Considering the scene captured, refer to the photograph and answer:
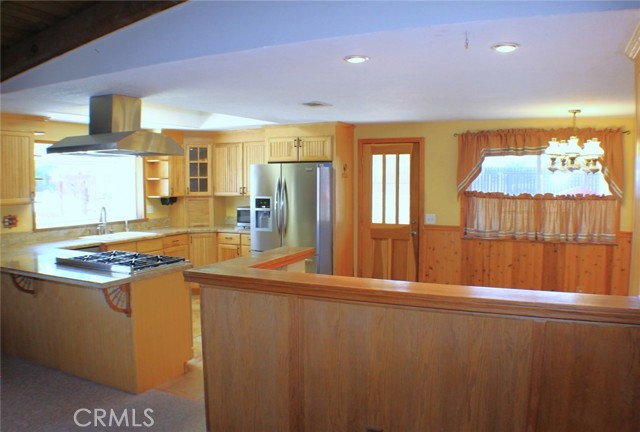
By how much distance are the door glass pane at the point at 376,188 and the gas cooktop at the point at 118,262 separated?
8.92 feet

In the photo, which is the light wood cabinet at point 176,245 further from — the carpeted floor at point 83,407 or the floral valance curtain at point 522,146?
the floral valance curtain at point 522,146

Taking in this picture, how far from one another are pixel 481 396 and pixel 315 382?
2.39 feet

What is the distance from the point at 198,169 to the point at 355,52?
14.2 feet

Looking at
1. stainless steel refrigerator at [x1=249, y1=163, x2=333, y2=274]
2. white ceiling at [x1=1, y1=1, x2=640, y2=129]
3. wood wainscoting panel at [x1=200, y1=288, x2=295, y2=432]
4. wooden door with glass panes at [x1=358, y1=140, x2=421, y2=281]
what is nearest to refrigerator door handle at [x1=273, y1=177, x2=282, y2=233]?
stainless steel refrigerator at [x1=249, y1=163, x2=333, y2=274]

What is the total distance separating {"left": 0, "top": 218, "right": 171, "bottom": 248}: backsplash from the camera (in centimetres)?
452

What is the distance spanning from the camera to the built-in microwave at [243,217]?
607cm

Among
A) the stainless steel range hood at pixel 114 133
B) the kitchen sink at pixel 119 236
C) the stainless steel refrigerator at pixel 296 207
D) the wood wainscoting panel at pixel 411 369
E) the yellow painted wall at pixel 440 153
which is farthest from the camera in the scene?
the yellow painted wall at pixel 440 153

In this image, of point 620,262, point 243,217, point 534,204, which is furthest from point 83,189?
point 620,262

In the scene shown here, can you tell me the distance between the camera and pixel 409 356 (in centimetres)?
190

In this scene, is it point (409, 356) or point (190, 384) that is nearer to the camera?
point (409, 356)

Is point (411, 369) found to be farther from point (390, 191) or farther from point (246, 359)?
point (390, 191)

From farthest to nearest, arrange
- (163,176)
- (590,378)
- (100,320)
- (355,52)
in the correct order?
1. (163,176)
2. (100,320)
3. (355,52)
4. (590,378)

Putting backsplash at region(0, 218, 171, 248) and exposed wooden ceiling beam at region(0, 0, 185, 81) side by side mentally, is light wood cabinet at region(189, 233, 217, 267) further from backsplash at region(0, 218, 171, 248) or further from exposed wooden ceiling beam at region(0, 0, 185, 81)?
exposed wooden ceiling beam at region(0, 0, 185, 81)

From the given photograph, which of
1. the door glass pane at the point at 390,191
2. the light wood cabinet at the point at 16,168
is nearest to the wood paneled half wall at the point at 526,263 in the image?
the door glass pane at the point at 390,191
